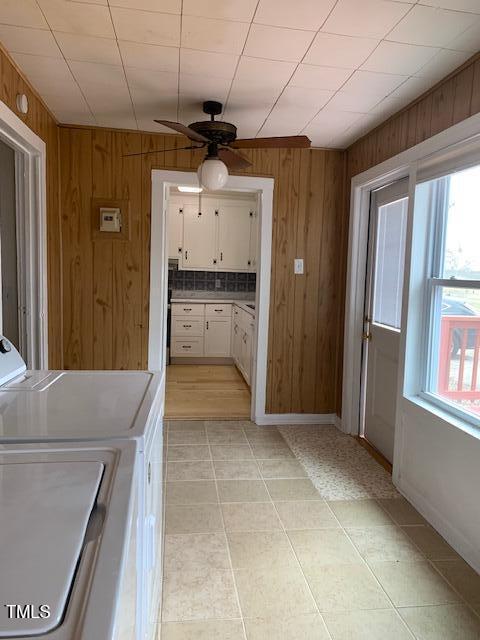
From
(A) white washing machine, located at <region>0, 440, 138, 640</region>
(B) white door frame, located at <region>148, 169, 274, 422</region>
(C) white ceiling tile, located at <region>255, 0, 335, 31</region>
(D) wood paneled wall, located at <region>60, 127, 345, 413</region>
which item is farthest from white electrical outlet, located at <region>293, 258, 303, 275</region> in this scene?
(A) white washing machine, located at <region>0, 440, 138, 640</region>

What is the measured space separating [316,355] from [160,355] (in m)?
1.37

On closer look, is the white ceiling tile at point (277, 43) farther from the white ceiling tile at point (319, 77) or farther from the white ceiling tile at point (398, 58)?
the white ceiling tile at point (398, 58)

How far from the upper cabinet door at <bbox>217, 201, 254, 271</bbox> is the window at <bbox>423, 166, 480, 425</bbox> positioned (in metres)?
3.75

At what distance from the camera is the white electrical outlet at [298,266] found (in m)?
3.79

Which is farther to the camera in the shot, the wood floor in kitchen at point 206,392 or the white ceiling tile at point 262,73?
the wood floor in kitchen at point 206,392

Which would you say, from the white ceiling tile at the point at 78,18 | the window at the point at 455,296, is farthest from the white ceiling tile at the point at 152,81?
the window at the point at 455,296

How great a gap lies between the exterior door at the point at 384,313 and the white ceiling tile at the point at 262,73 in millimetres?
1097

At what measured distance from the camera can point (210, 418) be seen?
12.9 feet

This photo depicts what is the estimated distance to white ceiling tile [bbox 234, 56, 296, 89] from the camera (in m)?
2.25

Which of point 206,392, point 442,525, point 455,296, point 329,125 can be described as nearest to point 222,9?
point 329,125

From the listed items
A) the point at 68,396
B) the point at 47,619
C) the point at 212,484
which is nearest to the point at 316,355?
the point at 212,484

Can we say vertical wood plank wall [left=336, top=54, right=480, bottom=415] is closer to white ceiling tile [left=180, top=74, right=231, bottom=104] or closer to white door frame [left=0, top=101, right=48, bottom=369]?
white ceiling tile [left=180, top=74, right=231, bottom=104]

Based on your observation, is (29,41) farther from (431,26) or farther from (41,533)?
(41,533)

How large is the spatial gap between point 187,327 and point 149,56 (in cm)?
405
